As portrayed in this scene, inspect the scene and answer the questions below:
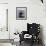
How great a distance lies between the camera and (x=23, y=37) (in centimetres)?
248

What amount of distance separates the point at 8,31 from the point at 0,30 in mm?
243

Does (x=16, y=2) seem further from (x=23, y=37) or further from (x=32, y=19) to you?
(x=23, y=37)

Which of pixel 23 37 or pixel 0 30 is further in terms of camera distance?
pixel 0 30

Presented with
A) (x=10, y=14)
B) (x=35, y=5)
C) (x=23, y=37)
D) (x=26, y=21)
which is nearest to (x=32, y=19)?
(x=26, y=21)

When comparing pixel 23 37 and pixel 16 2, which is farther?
pixel 16 2

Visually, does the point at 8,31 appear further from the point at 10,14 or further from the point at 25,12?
the point at 25,12

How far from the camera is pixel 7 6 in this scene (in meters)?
3.24

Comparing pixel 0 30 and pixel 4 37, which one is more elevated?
pixel 0 30

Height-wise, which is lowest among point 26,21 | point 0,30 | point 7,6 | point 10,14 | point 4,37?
point 4,37

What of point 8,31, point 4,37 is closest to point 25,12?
point 8,31

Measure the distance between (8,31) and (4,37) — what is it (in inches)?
8.7

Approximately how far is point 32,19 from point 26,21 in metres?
0.19

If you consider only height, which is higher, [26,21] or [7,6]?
[7,6]

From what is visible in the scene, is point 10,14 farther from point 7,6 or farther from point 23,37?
point 23,37
